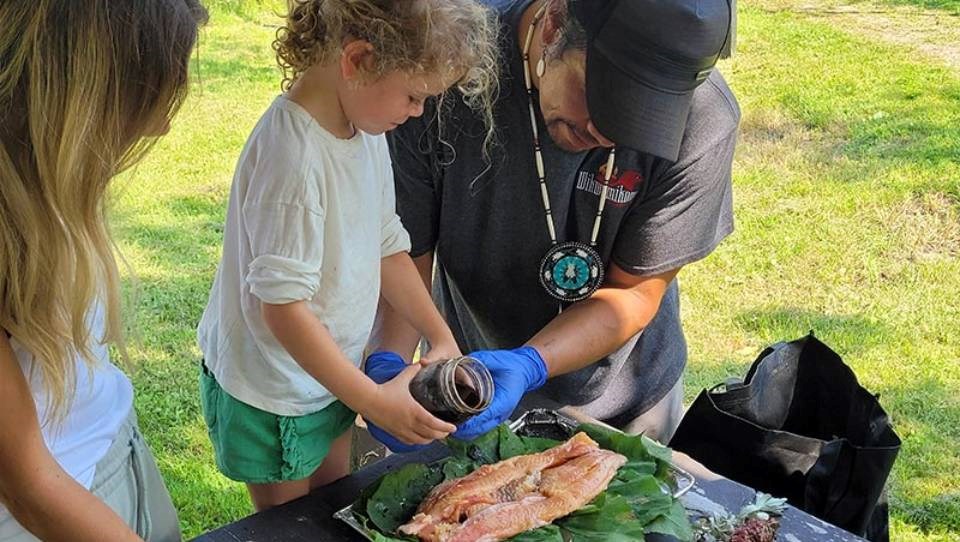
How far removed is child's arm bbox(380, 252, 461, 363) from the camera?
1874 millimetres

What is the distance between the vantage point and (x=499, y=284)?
207cm

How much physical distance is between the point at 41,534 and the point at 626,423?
131 cm

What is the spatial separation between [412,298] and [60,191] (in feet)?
2.71

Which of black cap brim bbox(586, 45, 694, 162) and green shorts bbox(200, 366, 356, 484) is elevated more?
black cap brim bbox(586, 45, 694, 162)

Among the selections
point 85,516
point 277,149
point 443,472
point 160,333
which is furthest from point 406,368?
point 160,333

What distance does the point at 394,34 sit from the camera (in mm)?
1526

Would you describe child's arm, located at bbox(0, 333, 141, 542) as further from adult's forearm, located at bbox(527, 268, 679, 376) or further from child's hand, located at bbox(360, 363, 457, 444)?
adult's forearm, located at bbox(527, 268, 679, 376)

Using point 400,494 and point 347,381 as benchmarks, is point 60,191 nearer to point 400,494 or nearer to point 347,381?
point 347,381

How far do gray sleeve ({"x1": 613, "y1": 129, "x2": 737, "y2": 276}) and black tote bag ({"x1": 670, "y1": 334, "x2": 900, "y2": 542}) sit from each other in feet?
1.08

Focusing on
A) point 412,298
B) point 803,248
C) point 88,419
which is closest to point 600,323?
point 412,298

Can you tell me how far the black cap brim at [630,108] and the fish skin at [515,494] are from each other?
52 cm

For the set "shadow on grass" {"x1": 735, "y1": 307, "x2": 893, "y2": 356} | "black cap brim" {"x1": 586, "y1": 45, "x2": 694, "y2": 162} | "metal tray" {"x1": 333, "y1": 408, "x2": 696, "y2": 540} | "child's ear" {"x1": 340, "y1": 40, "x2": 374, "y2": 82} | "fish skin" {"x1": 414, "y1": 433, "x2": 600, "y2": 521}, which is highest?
"child's ear" {"x1": 340, "y1": 40, "x2": 374, "y2": 82}

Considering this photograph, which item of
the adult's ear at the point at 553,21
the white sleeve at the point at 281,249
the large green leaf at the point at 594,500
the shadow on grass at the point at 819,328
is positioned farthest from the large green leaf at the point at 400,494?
the shadow on grass at the point at 819,328

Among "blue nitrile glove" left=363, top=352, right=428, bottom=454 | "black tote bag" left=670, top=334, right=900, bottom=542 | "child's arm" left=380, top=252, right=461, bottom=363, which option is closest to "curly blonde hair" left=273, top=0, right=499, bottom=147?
"child's arm" left=380, top=252, right=461, bottom=363
